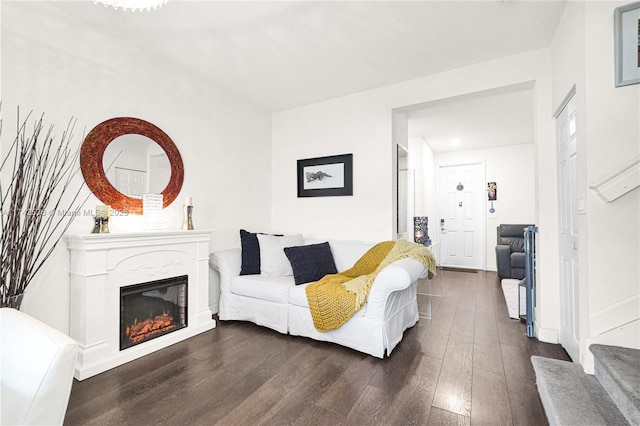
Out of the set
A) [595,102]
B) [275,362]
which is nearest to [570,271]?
[595,102]

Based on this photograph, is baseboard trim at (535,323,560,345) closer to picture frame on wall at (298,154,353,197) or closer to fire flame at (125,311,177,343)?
picture frame on wall at (298,154,353,197)

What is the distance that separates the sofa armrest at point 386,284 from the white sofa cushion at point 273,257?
3.89ft

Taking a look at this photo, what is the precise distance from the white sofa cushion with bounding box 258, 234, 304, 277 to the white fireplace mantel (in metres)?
0.88

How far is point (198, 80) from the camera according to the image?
3.26 m

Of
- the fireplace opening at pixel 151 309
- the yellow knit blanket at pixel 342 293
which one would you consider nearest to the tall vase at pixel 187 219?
the fireplace opening at pixel 151 309

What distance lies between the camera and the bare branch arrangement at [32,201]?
1.87 m

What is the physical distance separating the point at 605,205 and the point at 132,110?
3.49m

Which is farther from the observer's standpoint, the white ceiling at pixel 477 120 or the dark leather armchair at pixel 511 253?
the dark leather armchair at pixel 511 253

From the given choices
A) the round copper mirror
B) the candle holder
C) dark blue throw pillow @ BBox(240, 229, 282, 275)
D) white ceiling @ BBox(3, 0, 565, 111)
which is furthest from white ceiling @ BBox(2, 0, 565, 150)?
dark blue throw pillow @ BBox(240, 229, 282, 275)

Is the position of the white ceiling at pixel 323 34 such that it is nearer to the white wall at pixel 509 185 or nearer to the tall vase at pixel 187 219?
the tall vase at pixel 187 219

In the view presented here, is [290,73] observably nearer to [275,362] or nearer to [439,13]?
[439,13]

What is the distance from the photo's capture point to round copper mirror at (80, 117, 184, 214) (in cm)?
240

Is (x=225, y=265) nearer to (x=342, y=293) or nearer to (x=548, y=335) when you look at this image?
(x=342, y=293)

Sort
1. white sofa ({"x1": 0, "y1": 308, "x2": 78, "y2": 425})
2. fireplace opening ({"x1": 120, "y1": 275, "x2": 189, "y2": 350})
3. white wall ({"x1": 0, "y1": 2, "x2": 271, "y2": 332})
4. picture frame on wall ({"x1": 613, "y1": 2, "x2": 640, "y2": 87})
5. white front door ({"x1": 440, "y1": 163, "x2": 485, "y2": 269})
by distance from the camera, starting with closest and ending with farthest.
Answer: white sofa ({"x1": 0, "y1": 308, "x2": 78, "y2": 425}), picture frame on wall ({"x1": 613, "y1": 2, "x2": 640, "y2": 87}), white wall ({"x1": 0, "y1": 2, "x2": 271, "y2": 332}), fireplace opening ({"x1": 120, "y1": 275, "x2": 189, "y2": 350}), white front door ({"x1": 440, "y1": 163, "x2": 485, "y2": 269})
